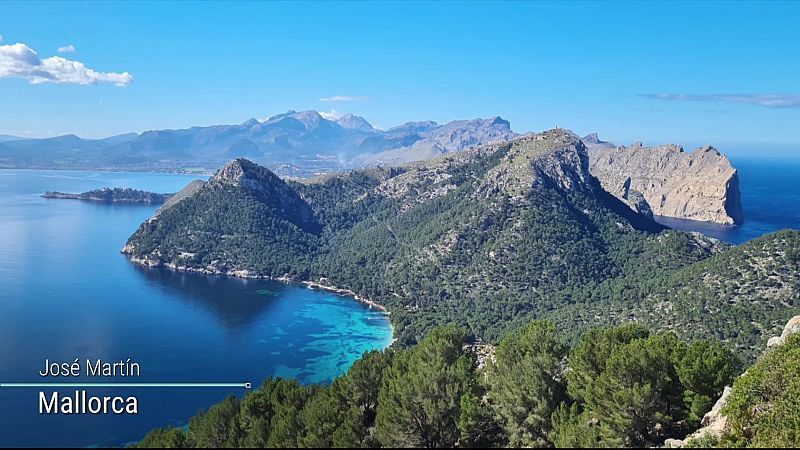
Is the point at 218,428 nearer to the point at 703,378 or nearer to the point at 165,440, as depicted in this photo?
the point at 165,440

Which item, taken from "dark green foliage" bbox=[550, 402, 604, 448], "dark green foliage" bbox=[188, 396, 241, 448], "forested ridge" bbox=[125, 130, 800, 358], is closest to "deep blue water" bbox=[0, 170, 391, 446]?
"forested ridge" bbox=[125, 130, 800, 358]

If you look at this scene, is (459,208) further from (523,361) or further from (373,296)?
(523,361)

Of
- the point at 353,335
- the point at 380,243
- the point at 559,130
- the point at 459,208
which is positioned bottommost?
the point at 353,335

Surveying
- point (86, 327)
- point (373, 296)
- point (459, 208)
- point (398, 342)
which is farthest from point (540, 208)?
point (86, 327)

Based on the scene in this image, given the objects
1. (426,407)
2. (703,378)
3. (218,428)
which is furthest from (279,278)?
(703,378)

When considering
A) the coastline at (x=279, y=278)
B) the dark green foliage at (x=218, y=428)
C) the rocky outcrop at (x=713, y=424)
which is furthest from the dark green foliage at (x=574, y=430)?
the coastline at (x=279, y=278)

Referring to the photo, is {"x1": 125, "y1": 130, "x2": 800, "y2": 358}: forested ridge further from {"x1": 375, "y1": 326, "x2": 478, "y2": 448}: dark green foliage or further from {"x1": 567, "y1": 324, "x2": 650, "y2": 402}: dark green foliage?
{"x1": 375, "y1": 326, "x2": 478, "y2": 448}: dark green foliage
